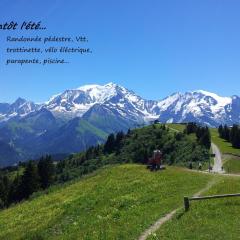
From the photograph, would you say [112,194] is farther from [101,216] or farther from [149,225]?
[149,225]

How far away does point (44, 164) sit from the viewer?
531 ft

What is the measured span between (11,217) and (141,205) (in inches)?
788

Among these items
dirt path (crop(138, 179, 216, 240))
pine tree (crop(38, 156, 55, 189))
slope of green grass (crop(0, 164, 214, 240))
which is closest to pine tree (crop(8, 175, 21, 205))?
pine tree (crop(38, 156, 55, 189))

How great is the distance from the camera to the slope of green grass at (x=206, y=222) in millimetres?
32356

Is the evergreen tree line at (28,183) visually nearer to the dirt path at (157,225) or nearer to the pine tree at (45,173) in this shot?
the pine tree at (45,173)

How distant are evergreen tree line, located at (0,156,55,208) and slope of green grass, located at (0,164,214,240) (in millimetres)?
74993

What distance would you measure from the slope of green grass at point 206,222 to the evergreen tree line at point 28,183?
97.6m

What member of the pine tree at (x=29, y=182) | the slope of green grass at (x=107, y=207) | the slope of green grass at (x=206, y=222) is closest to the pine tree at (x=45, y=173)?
the pine tree at (x=29, y=182)

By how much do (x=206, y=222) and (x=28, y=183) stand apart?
11208 cm

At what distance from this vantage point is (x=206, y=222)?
117 ft

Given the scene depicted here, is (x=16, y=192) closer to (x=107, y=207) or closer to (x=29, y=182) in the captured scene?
(x=29, y=182)

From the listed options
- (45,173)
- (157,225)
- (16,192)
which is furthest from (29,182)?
(157,225)

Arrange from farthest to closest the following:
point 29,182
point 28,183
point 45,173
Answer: point 45,173, point 29,182, point 28,183

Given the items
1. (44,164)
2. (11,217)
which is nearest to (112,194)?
(11,217)
